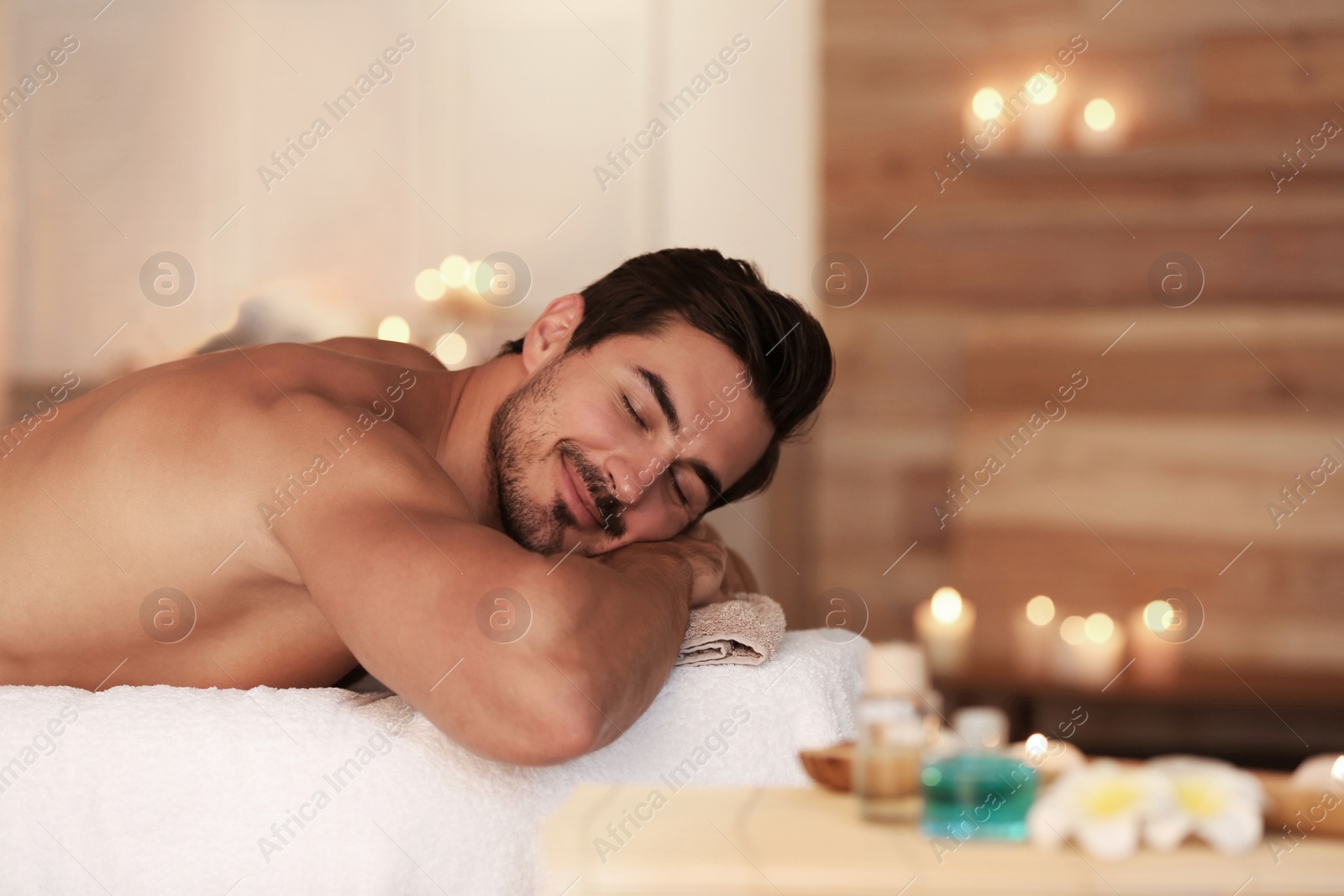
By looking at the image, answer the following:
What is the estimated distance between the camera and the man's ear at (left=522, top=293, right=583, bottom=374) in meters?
1.19

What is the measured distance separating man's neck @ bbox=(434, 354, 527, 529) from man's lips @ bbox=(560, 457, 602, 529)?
0.32 feet

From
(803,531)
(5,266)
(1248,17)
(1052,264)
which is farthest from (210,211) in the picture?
(1248,17)

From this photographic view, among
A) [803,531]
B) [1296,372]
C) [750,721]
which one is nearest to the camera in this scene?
[750,721]

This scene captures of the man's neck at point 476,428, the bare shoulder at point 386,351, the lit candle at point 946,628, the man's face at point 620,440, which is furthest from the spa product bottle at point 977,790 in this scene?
the lit candle at point 946,628

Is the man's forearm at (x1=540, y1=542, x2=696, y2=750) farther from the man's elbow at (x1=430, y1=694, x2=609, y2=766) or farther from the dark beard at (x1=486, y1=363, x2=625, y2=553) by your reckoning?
the dark beard at (x1=486, y1=363, x2=625, y2=553)

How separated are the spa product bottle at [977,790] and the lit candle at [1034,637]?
181cm

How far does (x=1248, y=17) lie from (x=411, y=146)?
1776 millimetres

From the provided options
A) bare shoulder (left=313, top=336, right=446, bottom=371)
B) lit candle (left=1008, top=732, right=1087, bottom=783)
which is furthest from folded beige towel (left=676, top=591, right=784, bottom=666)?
bare shoulder (left=313, top=336, right=446, bottom=371)

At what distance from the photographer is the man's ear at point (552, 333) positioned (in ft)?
3.91

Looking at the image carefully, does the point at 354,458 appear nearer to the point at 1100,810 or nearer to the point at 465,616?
the point at 465,616

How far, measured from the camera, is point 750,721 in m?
0.86

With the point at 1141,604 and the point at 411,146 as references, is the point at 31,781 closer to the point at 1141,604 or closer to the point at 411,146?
A: the point at 411,146

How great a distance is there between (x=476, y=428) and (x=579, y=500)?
183 mm

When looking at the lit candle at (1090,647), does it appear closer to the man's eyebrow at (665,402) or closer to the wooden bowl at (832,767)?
the man's eyebrow at (665,402)
